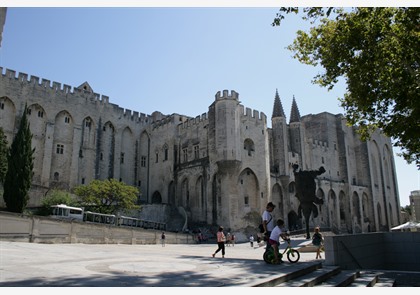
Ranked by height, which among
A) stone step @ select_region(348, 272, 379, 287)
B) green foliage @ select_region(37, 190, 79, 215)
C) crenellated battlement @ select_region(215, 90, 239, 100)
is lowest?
stone step @ select_region(348, 272, 379, 287)

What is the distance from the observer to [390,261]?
14953 mm

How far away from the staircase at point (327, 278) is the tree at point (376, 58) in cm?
581

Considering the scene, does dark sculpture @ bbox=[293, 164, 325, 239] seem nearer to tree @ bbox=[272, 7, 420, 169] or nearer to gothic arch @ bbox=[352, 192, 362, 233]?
tree @ bbox=[272, 7, 420, 169]

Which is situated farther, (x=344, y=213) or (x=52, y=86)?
(x=344, y=213)

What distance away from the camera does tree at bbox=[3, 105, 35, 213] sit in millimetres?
26062

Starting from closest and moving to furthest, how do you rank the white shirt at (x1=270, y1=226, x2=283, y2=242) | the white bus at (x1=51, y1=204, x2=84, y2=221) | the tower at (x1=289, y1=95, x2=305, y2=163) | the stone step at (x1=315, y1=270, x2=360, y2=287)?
1. the stone step at (x1=315, y1=270, x2=360, y2=287)
2. the white shirt at (x1=270, y1=226, x2=283, y2=242)
3. the white bus at (x1=51, y1=204, x2=84, y2=221)
4. the tower at (x1=289, y1=95, x2=305, y2=163)

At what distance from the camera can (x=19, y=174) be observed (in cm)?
2644

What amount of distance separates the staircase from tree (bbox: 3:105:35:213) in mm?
23498

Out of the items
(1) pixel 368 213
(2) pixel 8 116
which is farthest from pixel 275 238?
(1) pixel 368 213

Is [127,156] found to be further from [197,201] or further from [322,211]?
[322,211]

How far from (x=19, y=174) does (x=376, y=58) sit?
24.6 m

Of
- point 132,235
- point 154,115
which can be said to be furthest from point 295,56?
point 154,115

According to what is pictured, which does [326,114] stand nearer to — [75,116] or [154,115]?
[154,115]

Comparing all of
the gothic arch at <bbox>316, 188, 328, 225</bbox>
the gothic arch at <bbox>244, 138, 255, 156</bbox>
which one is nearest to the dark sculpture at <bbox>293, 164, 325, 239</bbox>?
the gothic arch at <bbox>244, 138, 255, 156</bbox>
